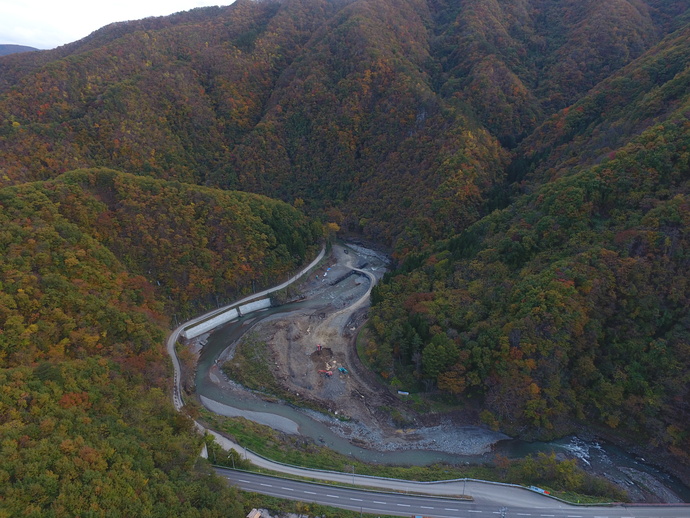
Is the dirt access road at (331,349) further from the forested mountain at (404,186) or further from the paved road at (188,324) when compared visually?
the forested mountain at (404,186)

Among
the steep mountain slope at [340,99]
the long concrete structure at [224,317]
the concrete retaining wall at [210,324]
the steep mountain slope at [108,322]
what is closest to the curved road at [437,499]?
the steep mountain slope at [108,322]

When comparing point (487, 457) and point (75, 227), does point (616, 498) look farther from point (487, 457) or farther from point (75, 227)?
point (75, 227)

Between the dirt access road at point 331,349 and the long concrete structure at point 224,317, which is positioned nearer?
the dirt access road at point 331,349

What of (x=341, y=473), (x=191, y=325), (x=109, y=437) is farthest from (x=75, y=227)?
(x=341, y=473)

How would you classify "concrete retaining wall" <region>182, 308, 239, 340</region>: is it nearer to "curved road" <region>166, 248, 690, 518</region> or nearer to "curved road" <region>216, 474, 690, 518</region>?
→ "curved road" <region>166, 248, 690, 518</region>

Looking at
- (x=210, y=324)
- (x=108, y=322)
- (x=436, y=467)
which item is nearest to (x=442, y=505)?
(x=436, y=467)

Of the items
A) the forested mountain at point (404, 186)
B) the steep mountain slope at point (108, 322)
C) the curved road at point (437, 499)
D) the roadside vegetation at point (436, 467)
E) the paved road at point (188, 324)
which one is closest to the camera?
the steep mountain slope at point (108, 322)
